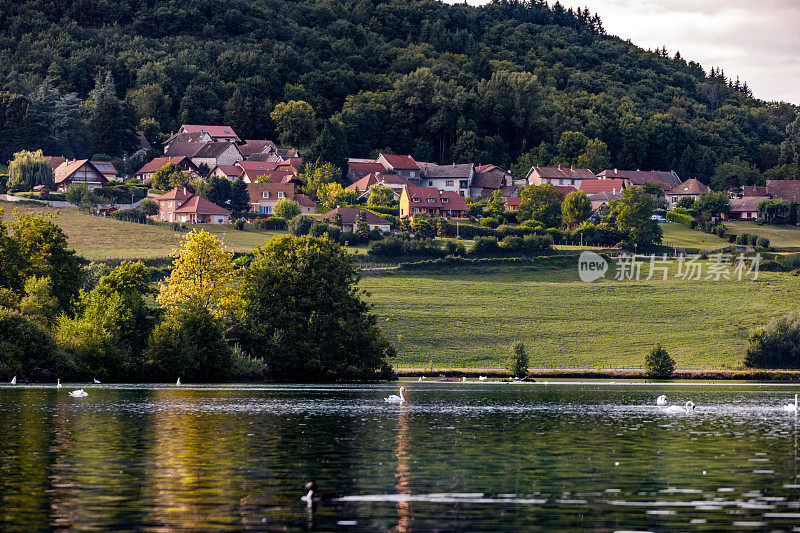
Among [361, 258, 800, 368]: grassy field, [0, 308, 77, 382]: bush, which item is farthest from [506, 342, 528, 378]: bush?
[0, 308, 77, 382]: bush

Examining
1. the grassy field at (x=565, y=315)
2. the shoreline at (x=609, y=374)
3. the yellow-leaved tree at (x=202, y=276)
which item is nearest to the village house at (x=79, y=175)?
the grassy field at (x=565, y=315)

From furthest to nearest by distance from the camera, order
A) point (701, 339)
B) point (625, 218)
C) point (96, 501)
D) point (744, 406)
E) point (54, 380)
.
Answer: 1. point (625, 218)
2. point (701, 339)
3. point (54, 380)
4. point (744, 406)
5. point (96, 501)

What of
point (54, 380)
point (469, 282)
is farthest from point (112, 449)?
point (469, 282)

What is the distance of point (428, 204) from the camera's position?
188000 mm

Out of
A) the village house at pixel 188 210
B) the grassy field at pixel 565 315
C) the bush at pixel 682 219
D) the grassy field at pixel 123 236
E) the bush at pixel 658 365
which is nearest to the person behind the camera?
the bush at pixel 658 365

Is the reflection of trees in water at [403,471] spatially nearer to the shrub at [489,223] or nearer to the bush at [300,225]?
the bush at [300,225]

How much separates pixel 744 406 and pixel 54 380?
4746cm

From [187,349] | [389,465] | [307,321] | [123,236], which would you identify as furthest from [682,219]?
[389,465]

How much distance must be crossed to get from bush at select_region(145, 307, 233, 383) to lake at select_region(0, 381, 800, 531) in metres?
15.8

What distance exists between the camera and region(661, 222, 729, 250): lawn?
541 feet

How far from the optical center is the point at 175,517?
22906 millimetres

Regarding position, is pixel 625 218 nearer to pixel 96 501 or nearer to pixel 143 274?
pixel 143 274
